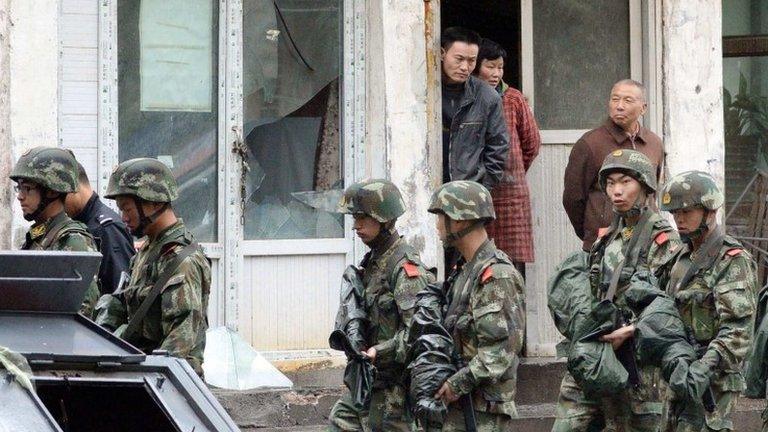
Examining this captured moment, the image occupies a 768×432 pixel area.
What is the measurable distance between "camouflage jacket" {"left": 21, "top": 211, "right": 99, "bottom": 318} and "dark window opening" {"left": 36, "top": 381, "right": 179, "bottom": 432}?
8.75 feet

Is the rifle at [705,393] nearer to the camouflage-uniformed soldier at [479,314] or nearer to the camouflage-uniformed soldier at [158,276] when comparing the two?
the camouflage-uniformed soldier at [479,314]

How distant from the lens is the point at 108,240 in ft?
28.4

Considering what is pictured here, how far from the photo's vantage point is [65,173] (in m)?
8.22

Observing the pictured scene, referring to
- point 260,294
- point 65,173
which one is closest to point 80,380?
point 65,173

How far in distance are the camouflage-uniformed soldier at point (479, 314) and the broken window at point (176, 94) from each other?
2.78 metres

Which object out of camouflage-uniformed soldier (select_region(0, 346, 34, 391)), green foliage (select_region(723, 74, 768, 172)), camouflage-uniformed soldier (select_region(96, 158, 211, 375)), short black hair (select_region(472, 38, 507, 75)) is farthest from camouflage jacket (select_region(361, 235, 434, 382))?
green foliage (select_region(723, 74, 768, 172))

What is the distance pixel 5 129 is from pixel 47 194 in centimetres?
139

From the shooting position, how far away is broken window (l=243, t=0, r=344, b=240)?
1038 centimetres

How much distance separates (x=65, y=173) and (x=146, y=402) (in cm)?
324

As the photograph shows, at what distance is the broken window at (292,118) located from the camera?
10.4 m

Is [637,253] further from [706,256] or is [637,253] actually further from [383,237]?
[383,237]

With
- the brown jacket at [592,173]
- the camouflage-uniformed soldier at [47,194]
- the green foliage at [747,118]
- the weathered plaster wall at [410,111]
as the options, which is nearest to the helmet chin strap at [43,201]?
the camouflage-uniformed soldier at [47,194]

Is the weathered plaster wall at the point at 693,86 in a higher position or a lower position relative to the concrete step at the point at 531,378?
higher

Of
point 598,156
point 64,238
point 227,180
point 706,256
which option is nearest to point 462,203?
point 706,256
